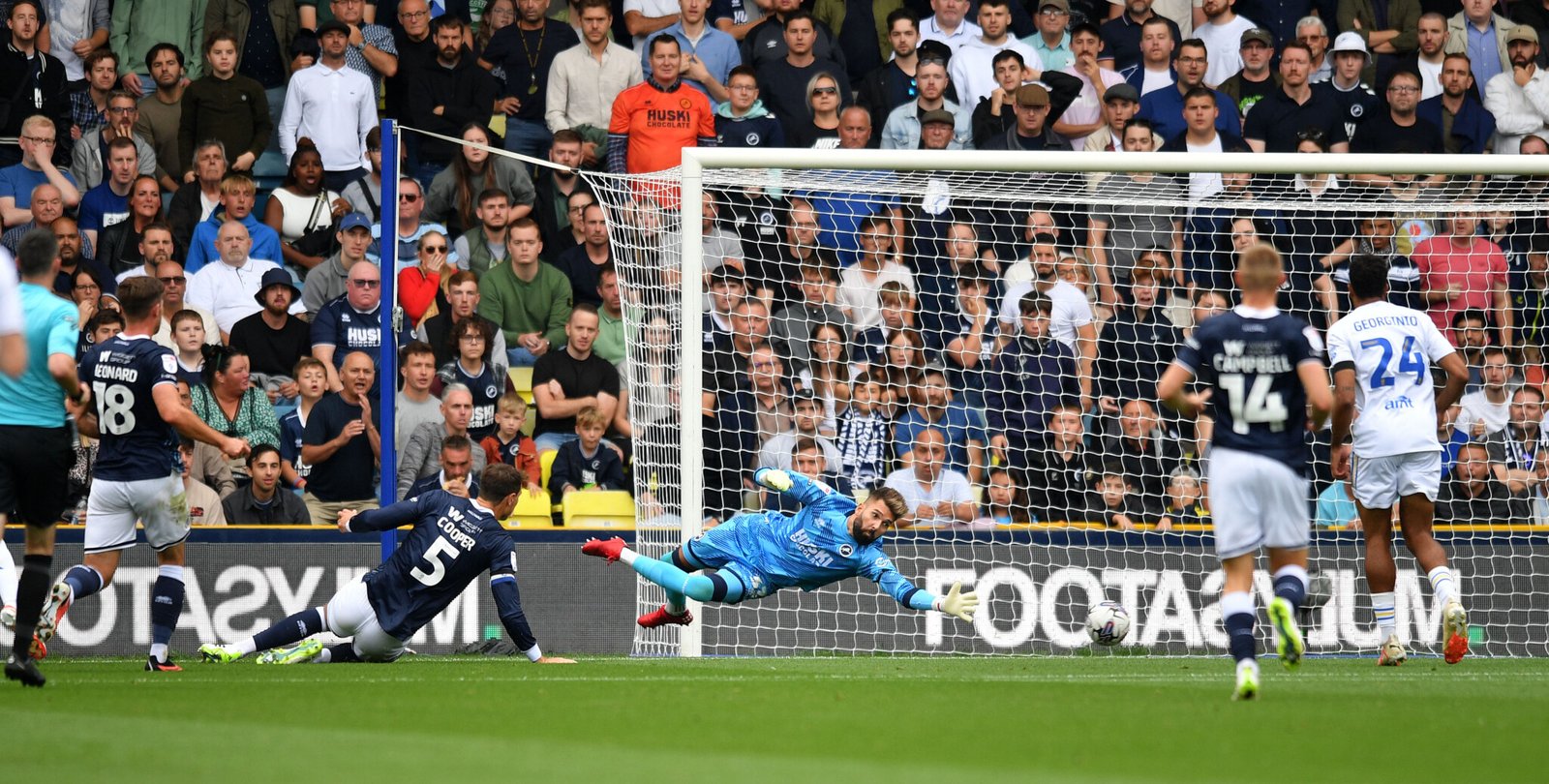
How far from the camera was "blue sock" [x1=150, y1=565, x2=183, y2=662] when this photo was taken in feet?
32.2

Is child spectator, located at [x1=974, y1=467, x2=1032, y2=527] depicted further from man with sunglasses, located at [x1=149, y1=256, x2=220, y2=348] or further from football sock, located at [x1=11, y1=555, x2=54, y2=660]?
football sock, located at [x1=11, y1=555, x2=54, y2=660]

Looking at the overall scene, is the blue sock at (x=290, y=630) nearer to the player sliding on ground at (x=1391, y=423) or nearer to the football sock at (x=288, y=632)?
the football sock at (x=288, y=632)

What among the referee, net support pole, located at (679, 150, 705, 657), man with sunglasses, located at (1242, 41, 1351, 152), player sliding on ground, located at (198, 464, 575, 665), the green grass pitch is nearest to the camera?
the green grass pitch

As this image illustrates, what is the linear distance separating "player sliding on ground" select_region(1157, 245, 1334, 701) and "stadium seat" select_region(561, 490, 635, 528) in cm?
642

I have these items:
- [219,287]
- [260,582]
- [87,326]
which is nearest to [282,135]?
[219,287]

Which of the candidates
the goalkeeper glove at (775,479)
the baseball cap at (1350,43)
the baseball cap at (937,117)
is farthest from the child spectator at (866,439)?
the baseball cap at (1350,43)

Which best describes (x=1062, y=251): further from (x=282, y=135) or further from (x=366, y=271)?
(x=282, y=135)

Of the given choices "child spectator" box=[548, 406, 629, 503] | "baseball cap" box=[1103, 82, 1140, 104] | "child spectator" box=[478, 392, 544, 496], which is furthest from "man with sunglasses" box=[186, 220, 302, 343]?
"baseball cap" box=[1103, 82, 1140, 104]

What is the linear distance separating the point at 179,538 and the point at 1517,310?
10759 millimetres

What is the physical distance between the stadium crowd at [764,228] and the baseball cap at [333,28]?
0.08m

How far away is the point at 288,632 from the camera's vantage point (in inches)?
412

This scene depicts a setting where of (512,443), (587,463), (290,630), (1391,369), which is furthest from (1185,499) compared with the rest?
(290,630)

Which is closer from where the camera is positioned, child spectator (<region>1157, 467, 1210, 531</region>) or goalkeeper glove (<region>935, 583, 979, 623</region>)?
goalkeeper glove (<region>935, 583, 979, 623</region>)

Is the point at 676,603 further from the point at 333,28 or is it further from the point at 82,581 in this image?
the point at 333,28
